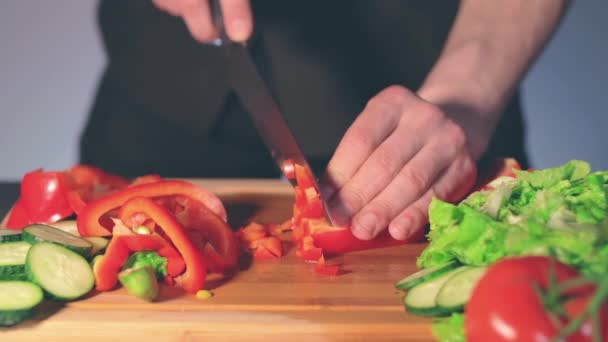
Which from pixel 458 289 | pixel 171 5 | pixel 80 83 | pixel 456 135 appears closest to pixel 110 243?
pixel 171 5

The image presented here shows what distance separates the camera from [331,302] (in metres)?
2.00

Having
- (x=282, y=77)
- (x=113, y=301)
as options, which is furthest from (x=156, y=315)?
(x=282, y=77)

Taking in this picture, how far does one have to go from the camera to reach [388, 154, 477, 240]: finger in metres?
2.28

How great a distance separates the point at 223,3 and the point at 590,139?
3.17 metres

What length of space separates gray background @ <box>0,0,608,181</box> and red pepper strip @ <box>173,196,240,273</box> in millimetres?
2565

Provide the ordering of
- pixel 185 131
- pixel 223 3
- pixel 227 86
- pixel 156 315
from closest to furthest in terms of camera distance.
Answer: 1. pixel 156 315
2. pixel 223 3
3. pixel 227 86
4. pixel 185 131

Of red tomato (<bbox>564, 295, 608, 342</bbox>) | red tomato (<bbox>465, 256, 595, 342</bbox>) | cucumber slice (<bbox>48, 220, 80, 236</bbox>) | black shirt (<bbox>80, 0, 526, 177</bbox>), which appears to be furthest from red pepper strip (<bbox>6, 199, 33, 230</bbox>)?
red tomato (<bbox>564, 295, 608, 342</bbox>)

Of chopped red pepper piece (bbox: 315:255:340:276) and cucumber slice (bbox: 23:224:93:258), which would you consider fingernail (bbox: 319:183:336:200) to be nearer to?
chopped red pepper piece (bbox: 315:255:340:276)

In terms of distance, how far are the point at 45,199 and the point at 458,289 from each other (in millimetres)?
1351

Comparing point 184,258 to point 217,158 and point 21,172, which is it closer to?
point 217,158

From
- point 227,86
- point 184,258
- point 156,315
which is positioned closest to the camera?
point 156,315

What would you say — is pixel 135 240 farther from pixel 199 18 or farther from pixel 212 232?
pixel 199 18

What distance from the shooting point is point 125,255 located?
6.96ft

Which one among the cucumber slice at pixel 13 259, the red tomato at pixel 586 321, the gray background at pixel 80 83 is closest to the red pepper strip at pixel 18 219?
the cucumber slice at pixel 13 259
